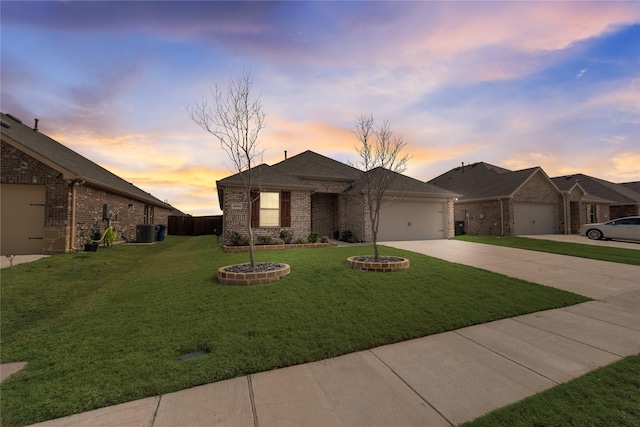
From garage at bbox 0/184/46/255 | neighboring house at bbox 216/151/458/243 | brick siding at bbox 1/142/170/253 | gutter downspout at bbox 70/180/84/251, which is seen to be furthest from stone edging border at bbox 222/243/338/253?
garage at bbox 0/184/46/255

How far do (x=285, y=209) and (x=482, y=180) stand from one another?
19.7 meters

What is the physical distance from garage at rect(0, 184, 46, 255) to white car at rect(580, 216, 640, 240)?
98.1ft

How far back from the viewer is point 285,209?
12.8 meters

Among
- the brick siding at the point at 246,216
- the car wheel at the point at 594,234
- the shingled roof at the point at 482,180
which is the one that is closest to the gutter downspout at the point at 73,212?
the brick siding at the point at 246,216

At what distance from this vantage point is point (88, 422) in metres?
2.14

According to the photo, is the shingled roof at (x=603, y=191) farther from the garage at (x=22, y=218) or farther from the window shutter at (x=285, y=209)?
the garage at (x=22, y=218)

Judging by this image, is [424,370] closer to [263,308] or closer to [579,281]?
[263,308]

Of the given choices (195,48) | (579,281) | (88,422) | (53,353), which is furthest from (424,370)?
(195,48)

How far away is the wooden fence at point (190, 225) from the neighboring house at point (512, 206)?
72.5ft

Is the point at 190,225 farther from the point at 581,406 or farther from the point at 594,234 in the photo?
the point at 594,234

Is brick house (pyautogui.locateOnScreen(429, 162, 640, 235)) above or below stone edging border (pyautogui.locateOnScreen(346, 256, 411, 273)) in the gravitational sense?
above

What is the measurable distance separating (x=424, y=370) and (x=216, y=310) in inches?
131

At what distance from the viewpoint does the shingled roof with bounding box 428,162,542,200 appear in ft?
64.5

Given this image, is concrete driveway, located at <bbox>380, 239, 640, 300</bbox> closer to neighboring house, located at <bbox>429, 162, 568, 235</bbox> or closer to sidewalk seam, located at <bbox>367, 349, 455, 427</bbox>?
sidewalk seam, located at <bbox>367, 349, 455, 427</bbox>
